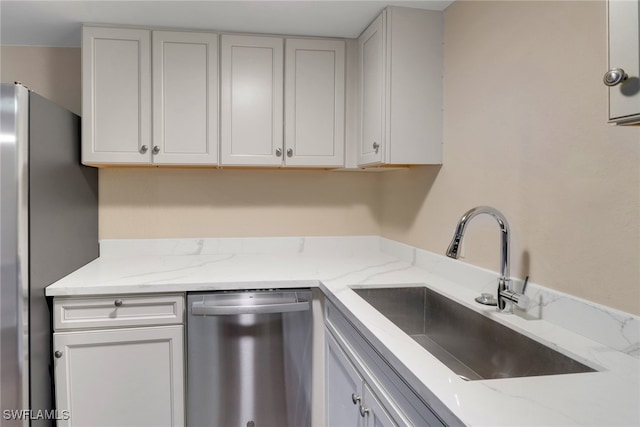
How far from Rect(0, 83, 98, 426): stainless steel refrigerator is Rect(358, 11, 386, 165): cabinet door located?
142 centimetres

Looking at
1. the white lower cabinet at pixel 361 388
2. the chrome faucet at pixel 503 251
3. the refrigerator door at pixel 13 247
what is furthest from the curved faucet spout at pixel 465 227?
the refrigerator door at pixel 13 247

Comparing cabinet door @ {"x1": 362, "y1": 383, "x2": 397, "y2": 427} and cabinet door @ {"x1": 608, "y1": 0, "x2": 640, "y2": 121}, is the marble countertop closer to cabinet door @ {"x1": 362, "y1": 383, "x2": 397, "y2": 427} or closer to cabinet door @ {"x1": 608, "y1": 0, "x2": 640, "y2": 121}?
cabinet door @ {"x1": 362, "y1": 383, "x2": 397, "y2": 427}

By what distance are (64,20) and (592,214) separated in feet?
7.76

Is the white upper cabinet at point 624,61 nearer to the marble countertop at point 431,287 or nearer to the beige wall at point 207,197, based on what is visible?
the marble countertop at point 431,287

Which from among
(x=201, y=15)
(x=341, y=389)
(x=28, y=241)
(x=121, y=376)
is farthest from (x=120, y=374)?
(x=201, y=15)

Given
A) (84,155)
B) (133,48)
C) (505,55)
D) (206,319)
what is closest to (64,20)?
(133,48)

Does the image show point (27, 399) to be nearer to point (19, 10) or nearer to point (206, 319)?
point (206, 319)

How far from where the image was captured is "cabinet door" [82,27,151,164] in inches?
78.6

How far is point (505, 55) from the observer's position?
4.79 feet

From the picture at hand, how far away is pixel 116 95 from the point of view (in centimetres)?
202

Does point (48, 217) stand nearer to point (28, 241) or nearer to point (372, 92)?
point (28, 241)

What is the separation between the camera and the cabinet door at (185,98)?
2.06 m


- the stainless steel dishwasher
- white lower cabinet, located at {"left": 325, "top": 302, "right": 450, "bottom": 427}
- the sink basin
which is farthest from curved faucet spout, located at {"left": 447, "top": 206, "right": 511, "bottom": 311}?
the stainless steel dishwasher

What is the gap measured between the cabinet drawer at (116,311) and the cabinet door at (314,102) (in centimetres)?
96
